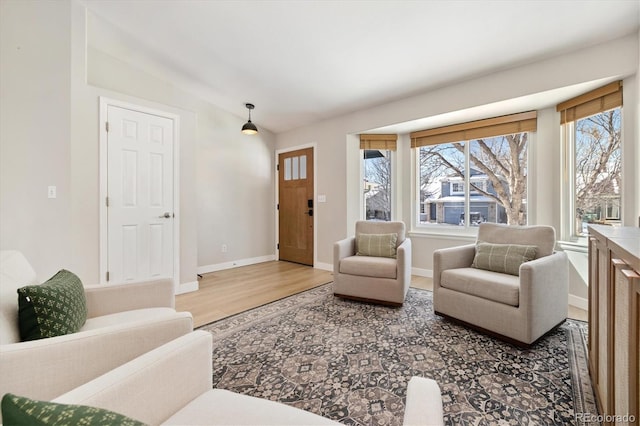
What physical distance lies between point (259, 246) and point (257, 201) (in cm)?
83

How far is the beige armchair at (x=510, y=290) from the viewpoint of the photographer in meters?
1.96

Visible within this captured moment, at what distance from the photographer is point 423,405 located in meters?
0.70

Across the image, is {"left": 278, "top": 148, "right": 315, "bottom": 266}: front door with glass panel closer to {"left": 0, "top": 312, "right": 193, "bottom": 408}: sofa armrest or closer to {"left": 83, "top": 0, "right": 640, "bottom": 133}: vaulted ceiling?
{"left": 83, "top": 0, "right": 640, "bottom": 133}: vaulted ceiling

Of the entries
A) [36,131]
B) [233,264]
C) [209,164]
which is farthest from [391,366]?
[209,164]

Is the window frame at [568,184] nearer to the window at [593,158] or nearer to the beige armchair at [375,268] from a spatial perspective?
the window at [593,158]

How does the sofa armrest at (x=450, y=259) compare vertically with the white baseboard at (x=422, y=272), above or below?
above

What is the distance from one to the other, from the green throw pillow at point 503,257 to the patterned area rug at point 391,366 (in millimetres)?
572

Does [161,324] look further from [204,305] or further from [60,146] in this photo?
[60,146]

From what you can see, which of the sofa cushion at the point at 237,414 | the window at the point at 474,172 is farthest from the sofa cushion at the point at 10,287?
the window at the point at 474,172

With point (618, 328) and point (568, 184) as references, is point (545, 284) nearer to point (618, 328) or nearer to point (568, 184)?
point (618, 328)

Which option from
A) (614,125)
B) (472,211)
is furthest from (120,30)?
(614,125)

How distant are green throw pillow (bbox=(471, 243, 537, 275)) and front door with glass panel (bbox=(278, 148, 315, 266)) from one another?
2.75 meters

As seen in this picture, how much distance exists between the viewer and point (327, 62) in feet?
9.88

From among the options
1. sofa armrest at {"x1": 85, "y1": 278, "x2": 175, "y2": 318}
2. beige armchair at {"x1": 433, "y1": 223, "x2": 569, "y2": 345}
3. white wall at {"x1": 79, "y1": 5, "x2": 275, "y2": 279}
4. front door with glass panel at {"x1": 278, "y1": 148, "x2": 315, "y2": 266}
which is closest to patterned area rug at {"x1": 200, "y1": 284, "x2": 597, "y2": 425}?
beige armchair at {"x1": 433, "y1": 223, "x2": 569, "y2": 345}
